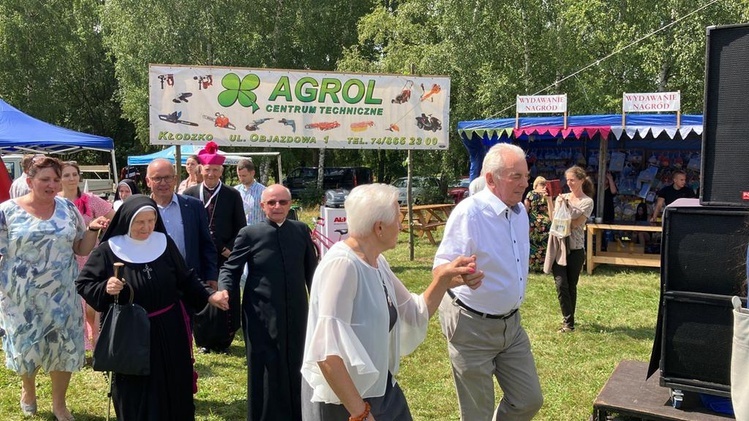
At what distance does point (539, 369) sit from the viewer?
5.23 m

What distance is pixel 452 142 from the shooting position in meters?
20.8

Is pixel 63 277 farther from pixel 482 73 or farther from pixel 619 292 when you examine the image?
pixel 482 73

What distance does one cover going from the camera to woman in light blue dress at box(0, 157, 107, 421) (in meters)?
3.79

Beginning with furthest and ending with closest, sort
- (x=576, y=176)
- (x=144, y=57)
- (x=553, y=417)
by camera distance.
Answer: (x=144, y=57), (x=576, y=176), (x=553, y=417)

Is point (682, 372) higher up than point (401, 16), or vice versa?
point (401, 16)

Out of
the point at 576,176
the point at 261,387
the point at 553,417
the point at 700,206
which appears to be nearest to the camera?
the point at 700,206

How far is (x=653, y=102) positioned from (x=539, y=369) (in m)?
6.14

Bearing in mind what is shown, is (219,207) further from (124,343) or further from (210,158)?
(124,343)

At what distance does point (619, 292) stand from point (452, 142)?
12.9 m

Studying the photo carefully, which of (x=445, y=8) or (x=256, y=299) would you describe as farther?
(x=445, y=8)

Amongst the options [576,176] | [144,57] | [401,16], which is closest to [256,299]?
[576,176]

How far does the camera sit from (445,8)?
19.7m

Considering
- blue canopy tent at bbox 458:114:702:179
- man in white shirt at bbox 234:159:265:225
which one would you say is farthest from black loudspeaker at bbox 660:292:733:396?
blue canopy tent at bbox 458:114:702:179

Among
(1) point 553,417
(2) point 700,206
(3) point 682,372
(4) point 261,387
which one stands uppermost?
(2) point 700,206
